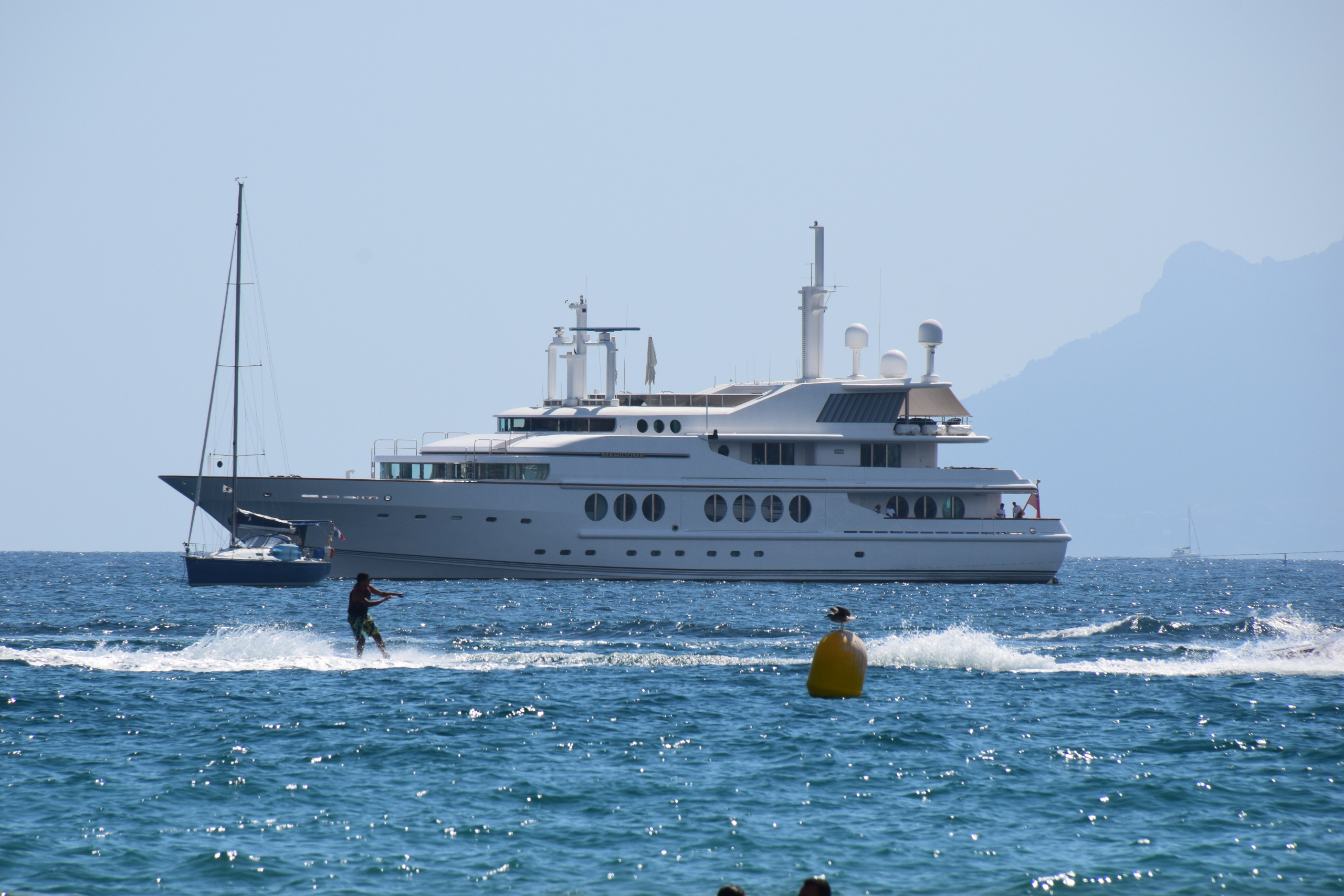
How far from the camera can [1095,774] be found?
15.4 metres

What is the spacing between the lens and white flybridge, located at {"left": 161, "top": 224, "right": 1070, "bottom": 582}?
44719 millimetres

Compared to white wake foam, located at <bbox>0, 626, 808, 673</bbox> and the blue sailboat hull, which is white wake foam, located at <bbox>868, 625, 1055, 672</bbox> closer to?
white wake foam, located at <bbox>0, 626, 808, 673</bbox>

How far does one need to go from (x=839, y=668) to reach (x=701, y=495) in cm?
2711

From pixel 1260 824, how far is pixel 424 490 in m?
33.8

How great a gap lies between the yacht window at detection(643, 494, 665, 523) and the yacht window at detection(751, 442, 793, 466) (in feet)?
12.3

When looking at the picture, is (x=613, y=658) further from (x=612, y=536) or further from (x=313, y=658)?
(x=612, y=536)

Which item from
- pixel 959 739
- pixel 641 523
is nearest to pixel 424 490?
pixel 641 523

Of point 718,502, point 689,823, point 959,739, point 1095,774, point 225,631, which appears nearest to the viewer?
point 689,823

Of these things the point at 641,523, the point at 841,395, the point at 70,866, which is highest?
the point at 841,395

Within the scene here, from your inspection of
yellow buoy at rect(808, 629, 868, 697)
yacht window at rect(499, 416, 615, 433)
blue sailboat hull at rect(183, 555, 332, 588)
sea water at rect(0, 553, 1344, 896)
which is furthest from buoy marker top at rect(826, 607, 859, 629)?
yacht window at rect(499, 416, 615, 433)

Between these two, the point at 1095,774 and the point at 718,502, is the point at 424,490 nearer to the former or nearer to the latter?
the point at 718,502

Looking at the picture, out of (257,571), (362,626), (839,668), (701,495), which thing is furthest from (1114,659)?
(257,571)

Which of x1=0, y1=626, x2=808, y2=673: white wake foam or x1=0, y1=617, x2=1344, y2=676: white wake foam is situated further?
x1=0, y1=617, x2=1344, y2=676: white wake foam

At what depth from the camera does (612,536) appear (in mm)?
45938
